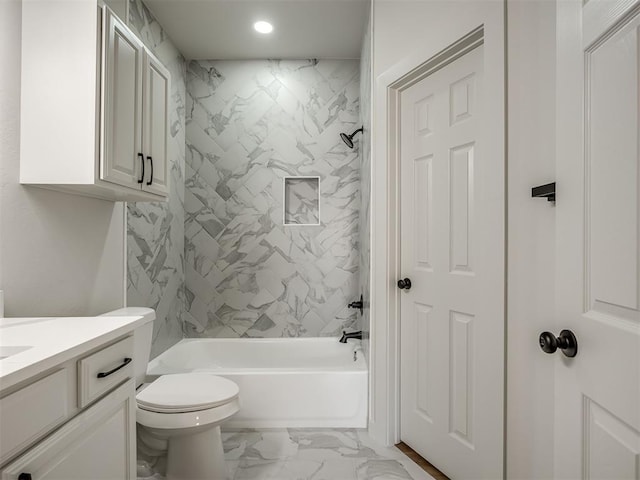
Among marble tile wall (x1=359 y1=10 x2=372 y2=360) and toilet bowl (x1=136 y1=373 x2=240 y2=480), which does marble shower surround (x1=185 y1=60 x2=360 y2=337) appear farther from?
toilet bowl (x1=136 y1=373 x2=240 y2=480)

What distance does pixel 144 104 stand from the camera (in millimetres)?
1848

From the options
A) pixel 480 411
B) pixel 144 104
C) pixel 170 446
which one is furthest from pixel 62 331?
pixel 480 411

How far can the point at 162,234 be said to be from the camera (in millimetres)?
2842

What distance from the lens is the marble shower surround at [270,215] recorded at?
10.8 feet

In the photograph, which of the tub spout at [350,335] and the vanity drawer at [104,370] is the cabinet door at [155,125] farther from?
the tub spout at [350,335]

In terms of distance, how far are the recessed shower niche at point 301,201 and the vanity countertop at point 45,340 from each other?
2.13m

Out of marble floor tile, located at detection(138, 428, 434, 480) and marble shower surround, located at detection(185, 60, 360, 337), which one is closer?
marble floor tile, located at detection(138, 428, 434, 480)

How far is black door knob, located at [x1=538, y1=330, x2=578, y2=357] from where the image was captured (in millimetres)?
920

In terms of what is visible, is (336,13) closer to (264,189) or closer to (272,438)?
(264,189)

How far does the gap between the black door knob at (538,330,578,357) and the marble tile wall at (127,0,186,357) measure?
2171 millimetres

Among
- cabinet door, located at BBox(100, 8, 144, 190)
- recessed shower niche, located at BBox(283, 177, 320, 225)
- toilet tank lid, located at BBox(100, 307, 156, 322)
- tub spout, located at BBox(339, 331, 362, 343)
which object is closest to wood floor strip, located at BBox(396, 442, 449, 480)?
tub spout, located at BBox(339, 331, 362, 343)

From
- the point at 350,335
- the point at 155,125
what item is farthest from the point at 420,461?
the point at 155,125

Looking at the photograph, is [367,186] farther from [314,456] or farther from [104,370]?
[104,370]

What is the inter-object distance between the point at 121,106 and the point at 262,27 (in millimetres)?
1619
